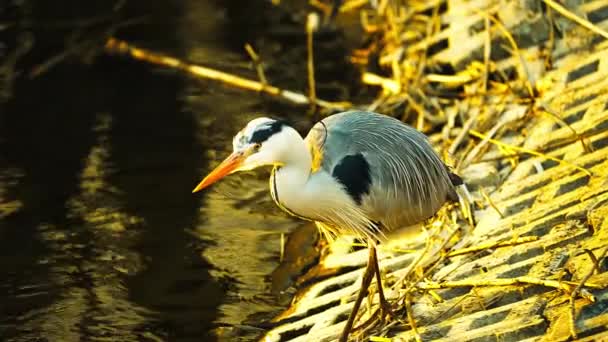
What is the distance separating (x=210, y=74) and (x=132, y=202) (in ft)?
6.84

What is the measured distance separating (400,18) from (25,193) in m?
3.75

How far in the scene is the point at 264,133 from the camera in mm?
4320

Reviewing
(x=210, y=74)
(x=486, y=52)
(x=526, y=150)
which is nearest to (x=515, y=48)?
(x=486, y=52)

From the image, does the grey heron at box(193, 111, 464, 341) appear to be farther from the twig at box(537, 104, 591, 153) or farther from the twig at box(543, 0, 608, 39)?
the twig at box(543, 0, 608, 39)

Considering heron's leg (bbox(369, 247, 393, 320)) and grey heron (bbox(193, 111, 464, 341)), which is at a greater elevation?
grey heron (bbox(193, 111, 464, 341))

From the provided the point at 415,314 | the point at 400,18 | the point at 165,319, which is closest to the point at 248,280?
the point at 165,319

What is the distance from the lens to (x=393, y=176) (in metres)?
4.88

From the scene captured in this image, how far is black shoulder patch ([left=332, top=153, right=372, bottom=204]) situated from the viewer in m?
4.66

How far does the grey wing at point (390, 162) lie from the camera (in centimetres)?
476

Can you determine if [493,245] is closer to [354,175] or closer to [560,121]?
[354,175]

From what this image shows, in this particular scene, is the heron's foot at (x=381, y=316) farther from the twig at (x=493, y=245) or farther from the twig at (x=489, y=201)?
the twig at (x=489, y=201)

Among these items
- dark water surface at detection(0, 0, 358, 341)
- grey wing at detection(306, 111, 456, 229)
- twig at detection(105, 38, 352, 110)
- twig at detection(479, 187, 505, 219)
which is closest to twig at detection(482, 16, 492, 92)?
twig at detection(105, 38, 352, 110)

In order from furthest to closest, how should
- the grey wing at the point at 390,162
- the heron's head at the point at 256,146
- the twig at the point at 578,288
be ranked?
the grey wing at the point at 390,162
the heron's head at the point at 256,146
the twig at the point at 578,288

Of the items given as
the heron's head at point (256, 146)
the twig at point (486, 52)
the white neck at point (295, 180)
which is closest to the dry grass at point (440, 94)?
the twig at point (486, 52)
